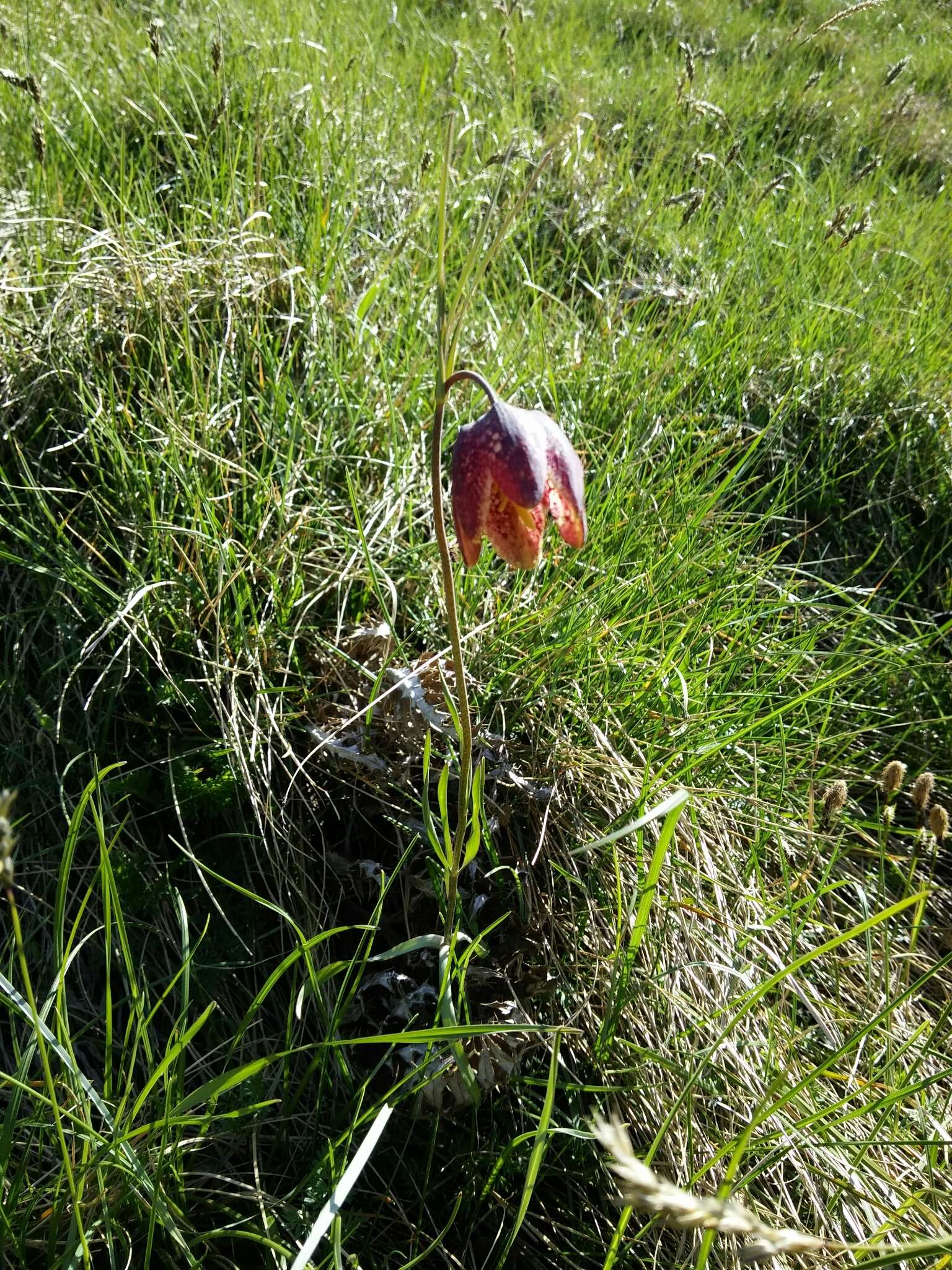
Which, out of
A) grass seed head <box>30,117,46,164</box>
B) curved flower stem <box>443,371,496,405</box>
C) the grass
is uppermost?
curved flower stem <box>443,371,496,405</box>

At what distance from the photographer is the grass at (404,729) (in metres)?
1.31

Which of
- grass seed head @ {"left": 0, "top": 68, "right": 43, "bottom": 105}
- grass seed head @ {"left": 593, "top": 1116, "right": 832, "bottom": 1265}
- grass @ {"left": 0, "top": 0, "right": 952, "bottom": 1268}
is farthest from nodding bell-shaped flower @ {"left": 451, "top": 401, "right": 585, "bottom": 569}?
grass seed head @ {"left": 0, "top": 68, "right": 43, "bottom": 105}

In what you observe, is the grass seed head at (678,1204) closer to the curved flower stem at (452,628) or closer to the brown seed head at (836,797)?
the curved flower stem at (452,628)

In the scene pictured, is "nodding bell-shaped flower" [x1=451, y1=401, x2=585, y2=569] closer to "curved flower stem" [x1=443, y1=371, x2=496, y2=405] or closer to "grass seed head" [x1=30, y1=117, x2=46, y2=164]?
"curved flower stem" [x1=443, y1=371, x2=496, y2=405]

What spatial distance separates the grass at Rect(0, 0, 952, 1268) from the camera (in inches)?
51.6

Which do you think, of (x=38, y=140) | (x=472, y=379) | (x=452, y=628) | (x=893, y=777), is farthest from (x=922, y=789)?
(x=38, y=140)

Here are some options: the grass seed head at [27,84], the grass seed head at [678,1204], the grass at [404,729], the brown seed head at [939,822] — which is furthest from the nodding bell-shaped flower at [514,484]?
the grass seed head at [27,84]

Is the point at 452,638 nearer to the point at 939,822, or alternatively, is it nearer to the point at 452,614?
the point at 452,614

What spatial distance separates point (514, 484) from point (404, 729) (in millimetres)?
730

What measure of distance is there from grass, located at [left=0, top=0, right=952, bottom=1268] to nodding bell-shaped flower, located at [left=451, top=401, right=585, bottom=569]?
9.5 inches

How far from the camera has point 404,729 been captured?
166cm

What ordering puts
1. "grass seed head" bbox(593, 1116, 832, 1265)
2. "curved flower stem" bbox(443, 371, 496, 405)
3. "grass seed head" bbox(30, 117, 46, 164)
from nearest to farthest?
"grass seed head" bbox(593, 1116, 832, 1265), "curved flower stem" bbox(443, 371, 496, 405), "grass seed head" bbox(30, 117, 46, 164)

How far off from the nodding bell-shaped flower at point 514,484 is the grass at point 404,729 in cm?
24

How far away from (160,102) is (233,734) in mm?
1715
